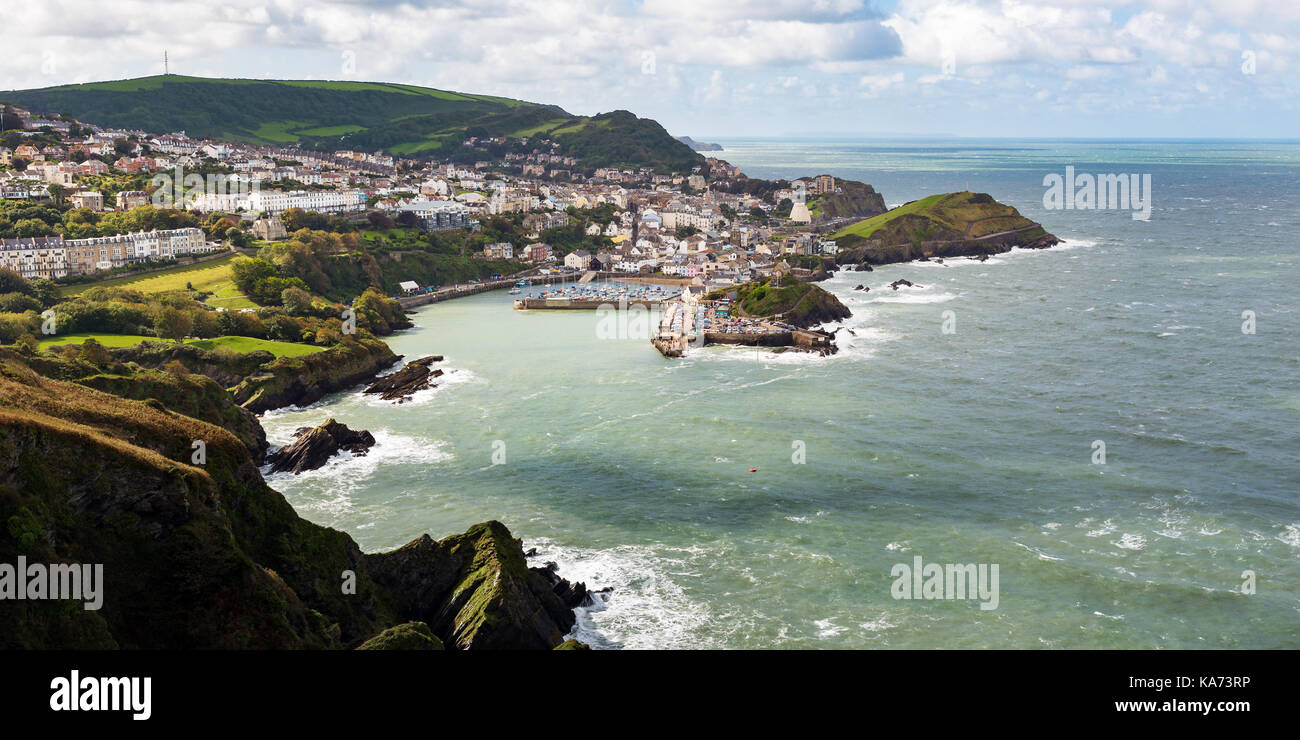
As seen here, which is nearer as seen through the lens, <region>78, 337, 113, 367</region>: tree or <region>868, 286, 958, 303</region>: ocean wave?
<region>78, 337, 113, 367</region>: tree

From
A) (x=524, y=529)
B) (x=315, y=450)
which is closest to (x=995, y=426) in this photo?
(x=524, y=529)

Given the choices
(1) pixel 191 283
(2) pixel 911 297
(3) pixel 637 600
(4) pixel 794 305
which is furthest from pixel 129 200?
(3) pixel 637 600

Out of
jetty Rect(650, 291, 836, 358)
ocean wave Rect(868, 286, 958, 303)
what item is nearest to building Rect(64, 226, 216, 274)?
jetty Rect(650, 291, 836, 358)

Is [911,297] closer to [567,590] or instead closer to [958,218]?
[958,218]

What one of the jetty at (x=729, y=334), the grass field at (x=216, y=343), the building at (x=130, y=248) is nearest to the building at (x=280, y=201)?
the building at (x=130, y=248)

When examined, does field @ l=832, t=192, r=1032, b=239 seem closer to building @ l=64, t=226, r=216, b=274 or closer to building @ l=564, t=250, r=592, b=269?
building @ l=564, t=250, r=592, b=269
